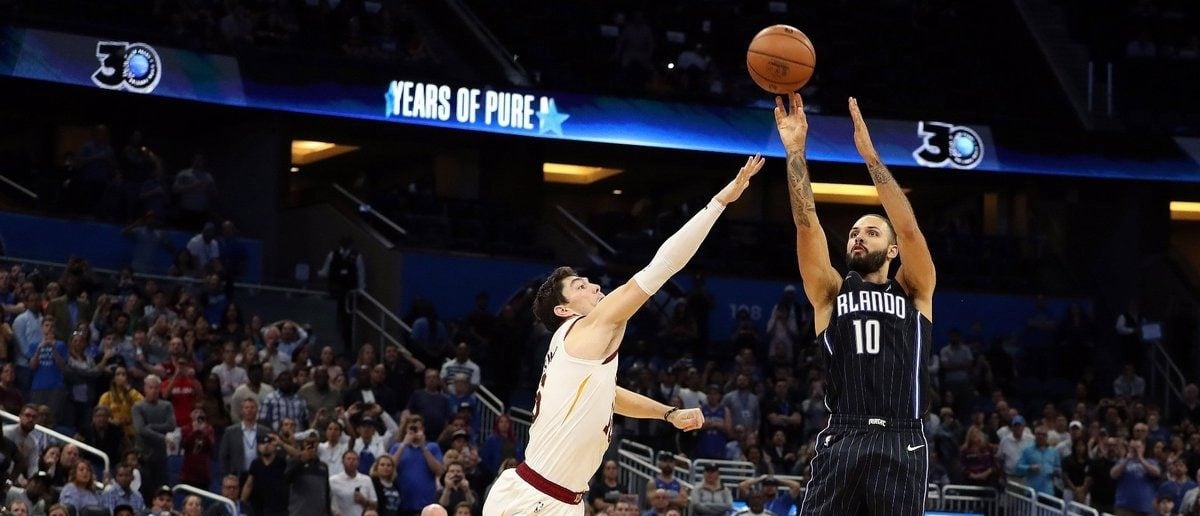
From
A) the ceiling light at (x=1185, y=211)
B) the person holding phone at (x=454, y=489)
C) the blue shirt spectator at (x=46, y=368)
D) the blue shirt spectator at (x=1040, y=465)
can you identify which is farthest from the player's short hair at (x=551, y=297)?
the ceiling light at (x=1185, y=211)

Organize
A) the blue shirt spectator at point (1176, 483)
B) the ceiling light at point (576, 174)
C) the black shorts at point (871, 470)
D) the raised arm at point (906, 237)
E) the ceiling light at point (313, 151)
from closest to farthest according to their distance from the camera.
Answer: the black shorts at point (871, 470)
the raised arm at point (906, 237)
the blue shirt spectator at point (1176, 483)
the ceiling light at point (313, 151)
the ceiling light at point (576, 174)

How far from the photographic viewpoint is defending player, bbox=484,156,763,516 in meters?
8.41

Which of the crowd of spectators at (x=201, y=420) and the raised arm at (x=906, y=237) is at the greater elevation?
the raised arm at (x=906, y=237)

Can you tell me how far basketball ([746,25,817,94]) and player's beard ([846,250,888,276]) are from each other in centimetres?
134

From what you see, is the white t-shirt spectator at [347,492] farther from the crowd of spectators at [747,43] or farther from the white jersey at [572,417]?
the crowd of spectators at [747,43]

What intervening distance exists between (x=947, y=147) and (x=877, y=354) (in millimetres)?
22323

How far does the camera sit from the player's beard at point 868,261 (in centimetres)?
830

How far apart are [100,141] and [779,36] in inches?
663

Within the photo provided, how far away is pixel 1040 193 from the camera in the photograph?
33250 mm

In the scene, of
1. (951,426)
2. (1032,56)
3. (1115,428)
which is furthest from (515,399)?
(1032,56)

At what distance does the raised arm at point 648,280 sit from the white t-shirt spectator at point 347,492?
8727 mm

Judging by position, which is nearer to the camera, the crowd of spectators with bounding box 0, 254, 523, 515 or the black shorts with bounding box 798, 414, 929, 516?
the black shorts with bounding box 798, 414, 929, 516

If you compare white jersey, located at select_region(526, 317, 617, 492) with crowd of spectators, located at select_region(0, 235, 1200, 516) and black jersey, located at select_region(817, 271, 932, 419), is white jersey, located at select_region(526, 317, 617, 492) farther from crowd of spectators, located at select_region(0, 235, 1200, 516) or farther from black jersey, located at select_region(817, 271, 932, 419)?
crowd of spectators, located at select_region(0, 235, 1200, 516)

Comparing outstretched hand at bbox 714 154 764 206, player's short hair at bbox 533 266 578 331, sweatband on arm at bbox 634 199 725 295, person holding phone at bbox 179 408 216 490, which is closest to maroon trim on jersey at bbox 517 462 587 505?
player's short hair at bbox 533 266 578 331
